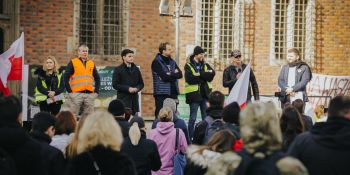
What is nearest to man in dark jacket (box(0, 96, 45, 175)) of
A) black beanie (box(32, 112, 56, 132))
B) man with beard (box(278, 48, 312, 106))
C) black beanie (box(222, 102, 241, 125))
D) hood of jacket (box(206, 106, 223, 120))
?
black beanie (box(32, 112, 56, 132))

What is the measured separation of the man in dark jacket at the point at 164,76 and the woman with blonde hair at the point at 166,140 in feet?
15.2

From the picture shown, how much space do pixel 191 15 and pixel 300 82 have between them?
779cm

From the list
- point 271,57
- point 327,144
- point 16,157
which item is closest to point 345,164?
point 327,144

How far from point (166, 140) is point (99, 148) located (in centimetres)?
431

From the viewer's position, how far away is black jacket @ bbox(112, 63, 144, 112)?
15.3 metres

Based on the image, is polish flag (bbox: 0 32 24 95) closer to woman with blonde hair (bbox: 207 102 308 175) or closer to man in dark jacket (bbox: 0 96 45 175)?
man in dark jacket (bbox: 0 96 45 175)

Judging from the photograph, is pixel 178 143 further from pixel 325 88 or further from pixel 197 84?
pixel 325 88

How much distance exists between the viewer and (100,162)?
667 centimetres

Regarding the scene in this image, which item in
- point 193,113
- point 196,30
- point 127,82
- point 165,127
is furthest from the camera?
point 196,30

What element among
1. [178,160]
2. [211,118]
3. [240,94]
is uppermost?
[240,94]

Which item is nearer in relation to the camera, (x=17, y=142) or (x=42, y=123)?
(x=17, y=142)

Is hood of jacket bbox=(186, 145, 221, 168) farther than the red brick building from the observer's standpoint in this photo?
No

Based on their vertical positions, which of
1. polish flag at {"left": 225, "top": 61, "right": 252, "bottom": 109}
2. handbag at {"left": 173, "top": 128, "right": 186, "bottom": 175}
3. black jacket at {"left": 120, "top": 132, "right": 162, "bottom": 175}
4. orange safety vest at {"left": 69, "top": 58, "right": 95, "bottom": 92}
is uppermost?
orange safety vest at {"left": 69, "top": 58, "right": 95, "bottom": 92}

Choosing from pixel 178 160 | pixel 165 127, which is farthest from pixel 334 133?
pixel 178 160
